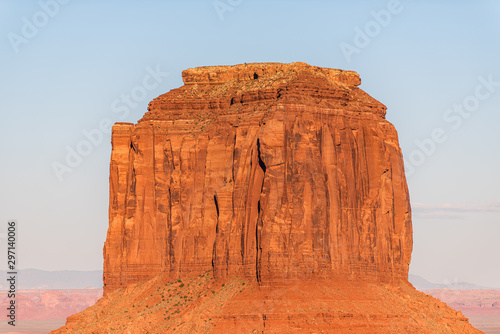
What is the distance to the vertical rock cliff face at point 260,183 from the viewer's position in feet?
327

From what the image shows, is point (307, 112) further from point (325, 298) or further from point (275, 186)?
point (325, 298)

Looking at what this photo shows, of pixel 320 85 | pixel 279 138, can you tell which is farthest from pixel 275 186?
pixel 320 85

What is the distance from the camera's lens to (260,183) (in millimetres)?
101438

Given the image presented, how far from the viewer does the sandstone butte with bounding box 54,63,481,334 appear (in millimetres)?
97750

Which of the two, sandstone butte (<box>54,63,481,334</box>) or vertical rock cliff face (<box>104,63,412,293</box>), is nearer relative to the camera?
sandstone butte (<box>54,63,481,334</box>)

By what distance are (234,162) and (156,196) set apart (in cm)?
921

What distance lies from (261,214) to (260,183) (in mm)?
2848

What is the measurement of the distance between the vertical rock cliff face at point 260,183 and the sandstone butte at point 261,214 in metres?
0.11

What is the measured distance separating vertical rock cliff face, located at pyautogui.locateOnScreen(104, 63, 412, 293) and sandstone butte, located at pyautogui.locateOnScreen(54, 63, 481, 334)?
0.35ft

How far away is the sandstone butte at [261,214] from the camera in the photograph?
97750mm

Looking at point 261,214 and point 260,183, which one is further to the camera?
point 260,183

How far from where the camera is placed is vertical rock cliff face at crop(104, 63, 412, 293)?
327 ft

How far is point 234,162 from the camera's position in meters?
104

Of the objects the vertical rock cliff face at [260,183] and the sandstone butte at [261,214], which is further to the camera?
the vertical rock cliff face at [260,183]
